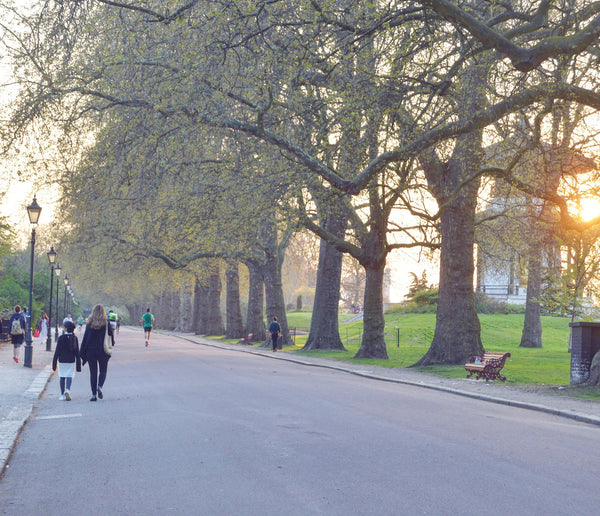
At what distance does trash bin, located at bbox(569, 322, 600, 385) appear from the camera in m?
18.7

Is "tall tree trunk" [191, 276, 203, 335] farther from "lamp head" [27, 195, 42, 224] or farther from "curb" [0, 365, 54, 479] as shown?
"curb" [0, 365, 54, 479]

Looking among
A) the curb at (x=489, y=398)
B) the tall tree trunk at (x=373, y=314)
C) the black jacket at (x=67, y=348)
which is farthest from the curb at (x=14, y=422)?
the tall tree trunk at (x=373, y=314)

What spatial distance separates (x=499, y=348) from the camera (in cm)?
3969

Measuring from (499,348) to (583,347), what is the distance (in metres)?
21.4

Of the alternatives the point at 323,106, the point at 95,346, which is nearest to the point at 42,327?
the point at 323,106

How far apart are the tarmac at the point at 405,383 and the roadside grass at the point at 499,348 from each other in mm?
892

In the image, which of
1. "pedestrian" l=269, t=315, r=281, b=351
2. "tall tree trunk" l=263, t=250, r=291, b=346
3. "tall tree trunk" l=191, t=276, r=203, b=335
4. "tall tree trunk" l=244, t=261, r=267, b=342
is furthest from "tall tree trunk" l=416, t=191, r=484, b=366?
"tall tree trunk" l=191, t=276, r=203, b=335

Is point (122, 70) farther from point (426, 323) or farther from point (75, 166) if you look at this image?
point (426, 323)

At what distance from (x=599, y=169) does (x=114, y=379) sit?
1337cm

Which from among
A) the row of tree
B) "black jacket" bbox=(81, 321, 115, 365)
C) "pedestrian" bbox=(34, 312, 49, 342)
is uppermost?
the row of tree

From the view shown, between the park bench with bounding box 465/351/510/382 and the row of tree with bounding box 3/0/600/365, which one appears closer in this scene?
the row of tree with bounding box 3/0/600/365

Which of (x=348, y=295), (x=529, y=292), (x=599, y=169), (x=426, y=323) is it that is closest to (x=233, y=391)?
(x=599, y=169)

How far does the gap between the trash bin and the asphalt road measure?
14.4ft

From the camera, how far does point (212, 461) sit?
838cm
